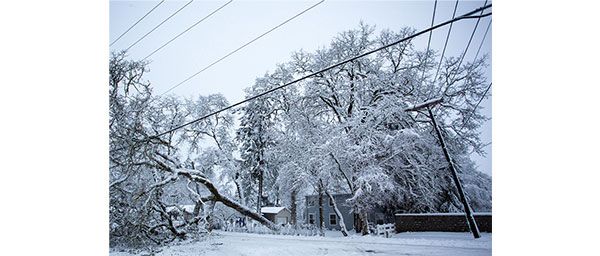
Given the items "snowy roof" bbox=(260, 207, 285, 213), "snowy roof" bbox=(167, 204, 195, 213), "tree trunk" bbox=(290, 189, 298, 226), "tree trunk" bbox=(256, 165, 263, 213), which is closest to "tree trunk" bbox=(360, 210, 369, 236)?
"tree trunk" bbox=(290, 189, 298, 226)

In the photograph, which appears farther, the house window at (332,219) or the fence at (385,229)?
the house window at (332,219)

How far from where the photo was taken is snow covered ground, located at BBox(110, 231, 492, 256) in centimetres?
261

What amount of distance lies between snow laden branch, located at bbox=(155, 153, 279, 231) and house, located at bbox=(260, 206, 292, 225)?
4 cm

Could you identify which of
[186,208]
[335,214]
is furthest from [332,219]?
[186,208]

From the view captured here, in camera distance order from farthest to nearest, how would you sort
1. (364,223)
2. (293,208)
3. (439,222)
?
(293,208) < (364,223) < (439,222)

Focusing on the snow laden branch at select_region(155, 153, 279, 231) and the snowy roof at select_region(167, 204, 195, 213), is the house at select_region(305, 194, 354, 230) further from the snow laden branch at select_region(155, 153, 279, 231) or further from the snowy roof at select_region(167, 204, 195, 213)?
the snowy roof at select_region(167, 204, 195, 213)

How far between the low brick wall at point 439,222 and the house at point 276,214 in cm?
105

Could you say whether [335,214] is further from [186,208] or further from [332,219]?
[186,208]

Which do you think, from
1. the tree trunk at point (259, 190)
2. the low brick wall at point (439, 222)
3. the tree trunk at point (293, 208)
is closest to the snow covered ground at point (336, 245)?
the low brick wall at point (439, 222)

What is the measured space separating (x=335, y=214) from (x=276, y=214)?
2.07ft

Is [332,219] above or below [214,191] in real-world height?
below

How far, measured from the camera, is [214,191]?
12.6 feet

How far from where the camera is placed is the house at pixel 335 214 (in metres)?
3.07

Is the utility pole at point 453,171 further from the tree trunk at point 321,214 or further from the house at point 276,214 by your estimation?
the house at point 276,214
